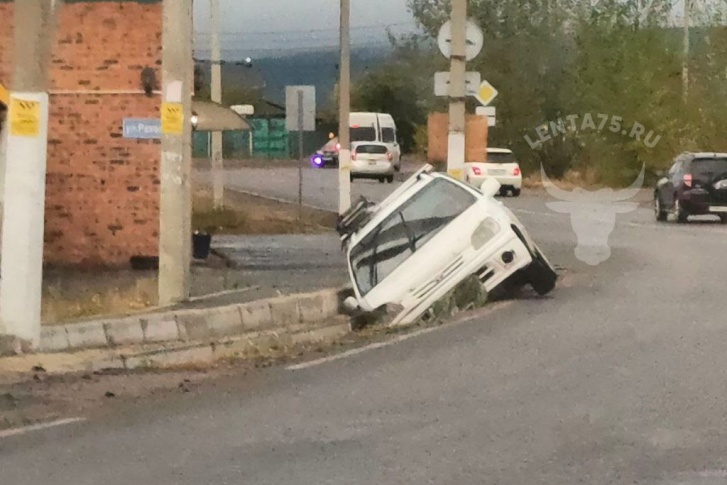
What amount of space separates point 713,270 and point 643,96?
29.0 m

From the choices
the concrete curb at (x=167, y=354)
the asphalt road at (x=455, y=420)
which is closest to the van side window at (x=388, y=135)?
the asphalt road at (x=455, y=420)

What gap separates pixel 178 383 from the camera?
1136cm

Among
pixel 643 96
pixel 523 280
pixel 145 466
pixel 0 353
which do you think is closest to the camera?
pixel 145 466

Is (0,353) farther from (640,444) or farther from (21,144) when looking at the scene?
(640,444)

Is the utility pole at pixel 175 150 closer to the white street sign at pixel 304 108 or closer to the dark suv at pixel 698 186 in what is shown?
the white street sign at pixel 304 108

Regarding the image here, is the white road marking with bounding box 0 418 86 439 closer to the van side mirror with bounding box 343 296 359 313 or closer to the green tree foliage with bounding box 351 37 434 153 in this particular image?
the van side mirror with bounding box 343 296 359 313

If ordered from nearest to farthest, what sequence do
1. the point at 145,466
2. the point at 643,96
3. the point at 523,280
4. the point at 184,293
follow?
the point at 145,466, the point at 184,293, the point at 523,280, the point at 643,96

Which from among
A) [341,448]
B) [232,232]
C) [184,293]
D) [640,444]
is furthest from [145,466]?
[232,232]

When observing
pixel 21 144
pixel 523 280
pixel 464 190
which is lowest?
pixel 523 280

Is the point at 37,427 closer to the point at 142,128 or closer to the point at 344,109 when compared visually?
the point at 142,128

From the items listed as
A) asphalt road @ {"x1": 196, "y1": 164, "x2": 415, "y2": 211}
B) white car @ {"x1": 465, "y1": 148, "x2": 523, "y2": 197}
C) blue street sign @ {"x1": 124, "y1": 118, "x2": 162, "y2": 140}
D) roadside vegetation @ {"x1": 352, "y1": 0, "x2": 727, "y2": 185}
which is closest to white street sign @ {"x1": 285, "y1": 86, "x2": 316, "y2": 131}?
asphalt road @ {"x1": 196, "y1": 164, "x2": 415, "y2": 211}

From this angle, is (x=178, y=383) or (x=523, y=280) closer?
(x=178, y=383)

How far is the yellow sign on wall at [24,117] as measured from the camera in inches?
490

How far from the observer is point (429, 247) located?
15.9 m
